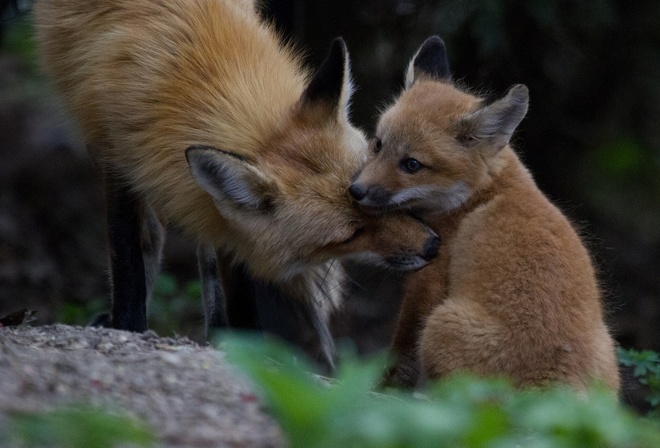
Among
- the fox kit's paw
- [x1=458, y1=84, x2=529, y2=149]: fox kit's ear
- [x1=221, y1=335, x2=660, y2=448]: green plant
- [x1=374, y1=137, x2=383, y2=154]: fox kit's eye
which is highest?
[x1=458, y1=84, x2=529, y2=149]: fox kit's ear

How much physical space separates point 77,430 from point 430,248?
9.07ft

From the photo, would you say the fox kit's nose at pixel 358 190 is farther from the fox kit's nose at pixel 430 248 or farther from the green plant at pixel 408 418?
the green plant at pixel 408 418

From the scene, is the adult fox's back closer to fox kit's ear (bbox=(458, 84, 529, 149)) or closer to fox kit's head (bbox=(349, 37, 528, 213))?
fox kit's head (bbox=(349, 37, 528, 213))

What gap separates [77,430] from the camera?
84.5 inches

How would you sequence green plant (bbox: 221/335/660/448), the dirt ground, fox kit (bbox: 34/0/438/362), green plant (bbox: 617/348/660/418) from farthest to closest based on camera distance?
1. green plant (bbox: 617/348/660/418)
2. fox kit (bbox: 34/0/438/362)
3. the dirt ground
4. green plant (bbox: 221/335/660/448)

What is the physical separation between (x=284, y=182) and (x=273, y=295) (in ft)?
8.11

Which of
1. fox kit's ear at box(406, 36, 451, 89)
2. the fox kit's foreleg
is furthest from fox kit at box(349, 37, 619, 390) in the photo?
the fox kit's foreleg

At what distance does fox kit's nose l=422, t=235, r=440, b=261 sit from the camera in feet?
15.3

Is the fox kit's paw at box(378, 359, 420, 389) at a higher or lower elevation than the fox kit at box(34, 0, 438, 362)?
lower


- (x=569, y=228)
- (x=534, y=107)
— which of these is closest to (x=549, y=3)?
(x=534, y=107)

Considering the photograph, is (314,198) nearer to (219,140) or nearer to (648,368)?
(219,140)

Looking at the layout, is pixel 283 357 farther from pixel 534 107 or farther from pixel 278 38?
pixel 534 107

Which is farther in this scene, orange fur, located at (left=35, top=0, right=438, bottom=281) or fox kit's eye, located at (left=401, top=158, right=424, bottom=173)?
fox kit's eye, located at (left=401, top=158, right=424, bottom=173)

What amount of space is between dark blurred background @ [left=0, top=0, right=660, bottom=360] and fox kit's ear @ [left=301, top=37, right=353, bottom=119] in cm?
189
